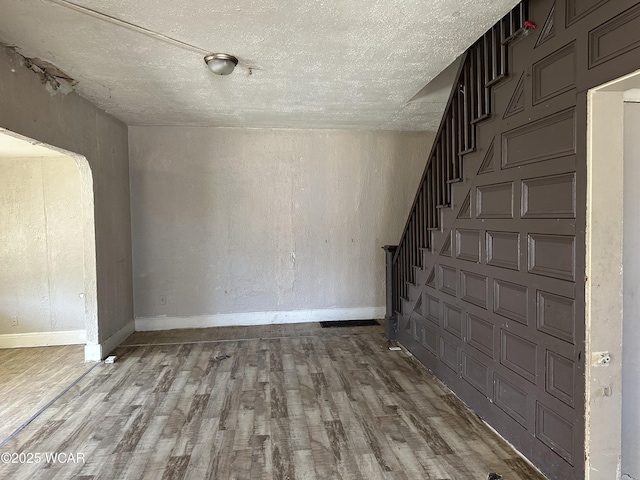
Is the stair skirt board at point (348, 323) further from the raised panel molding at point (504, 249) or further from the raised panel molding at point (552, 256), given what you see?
the raised panel molding at point (552, 256)

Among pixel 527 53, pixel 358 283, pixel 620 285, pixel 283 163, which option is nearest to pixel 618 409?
pixel 620 285

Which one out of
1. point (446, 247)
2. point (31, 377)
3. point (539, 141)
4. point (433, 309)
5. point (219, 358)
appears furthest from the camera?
point (219, 358)

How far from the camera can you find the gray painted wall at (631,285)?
1.91 m

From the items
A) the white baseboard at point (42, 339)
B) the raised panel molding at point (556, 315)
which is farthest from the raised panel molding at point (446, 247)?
the white baseboard at point (42, 339)

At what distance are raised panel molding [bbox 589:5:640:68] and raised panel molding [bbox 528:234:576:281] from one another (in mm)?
822

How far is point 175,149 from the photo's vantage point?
502 cm

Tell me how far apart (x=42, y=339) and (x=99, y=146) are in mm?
2496

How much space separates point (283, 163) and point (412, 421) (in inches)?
143

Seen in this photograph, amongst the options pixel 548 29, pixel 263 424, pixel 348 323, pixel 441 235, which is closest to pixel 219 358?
pixel 263 424

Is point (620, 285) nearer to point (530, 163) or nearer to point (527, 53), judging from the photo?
point (530, 163)

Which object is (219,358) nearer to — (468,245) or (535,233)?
(468,245)

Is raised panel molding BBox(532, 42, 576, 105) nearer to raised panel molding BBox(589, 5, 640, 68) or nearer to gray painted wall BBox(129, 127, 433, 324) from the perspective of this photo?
raised panel molding BBox(589, 5, 640, 68)

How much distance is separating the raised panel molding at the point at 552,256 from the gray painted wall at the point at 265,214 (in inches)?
132

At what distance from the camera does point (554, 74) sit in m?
1.95
